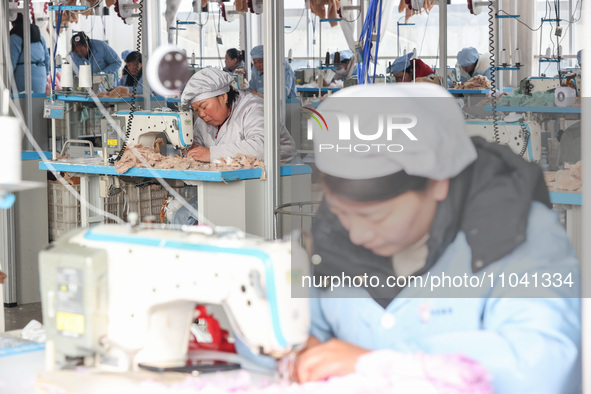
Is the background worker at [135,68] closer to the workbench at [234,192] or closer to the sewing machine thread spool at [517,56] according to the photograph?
the workbench at [234,192]

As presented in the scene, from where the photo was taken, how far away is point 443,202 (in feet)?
5.76

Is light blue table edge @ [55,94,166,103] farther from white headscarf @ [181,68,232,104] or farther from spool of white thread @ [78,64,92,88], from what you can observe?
white headscarf @ [181,68,232,104]

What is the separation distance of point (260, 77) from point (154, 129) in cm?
483

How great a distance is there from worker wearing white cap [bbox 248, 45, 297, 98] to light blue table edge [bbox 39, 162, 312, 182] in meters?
3.43

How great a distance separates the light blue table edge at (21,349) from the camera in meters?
1.87

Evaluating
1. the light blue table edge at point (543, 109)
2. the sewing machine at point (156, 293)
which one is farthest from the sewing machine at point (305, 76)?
the sewing machine at point (156, 293)

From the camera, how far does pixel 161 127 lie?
4238mm

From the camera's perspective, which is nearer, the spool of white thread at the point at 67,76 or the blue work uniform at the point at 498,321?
the blue work uniform at the point at 498,321

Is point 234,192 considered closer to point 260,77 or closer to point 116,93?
point 116,93

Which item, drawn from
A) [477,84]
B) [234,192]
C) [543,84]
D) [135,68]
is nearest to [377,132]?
[234,192]

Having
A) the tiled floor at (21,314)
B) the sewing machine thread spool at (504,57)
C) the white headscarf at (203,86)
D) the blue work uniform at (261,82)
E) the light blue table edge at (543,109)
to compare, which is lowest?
the tiled floor at (21,314)

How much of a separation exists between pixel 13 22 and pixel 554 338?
601 centimetres

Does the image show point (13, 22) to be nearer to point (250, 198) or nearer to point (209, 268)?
point (250, 198)

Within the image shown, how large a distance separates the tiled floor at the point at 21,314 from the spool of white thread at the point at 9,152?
9.50ft
